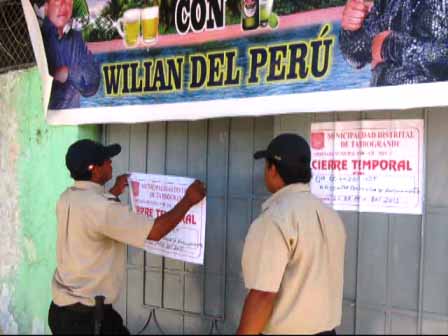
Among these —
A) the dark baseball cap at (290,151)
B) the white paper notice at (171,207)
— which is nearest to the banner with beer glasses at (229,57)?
the white paper notice at (171,207)

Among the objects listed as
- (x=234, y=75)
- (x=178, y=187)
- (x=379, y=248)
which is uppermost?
(x=234, y=75)

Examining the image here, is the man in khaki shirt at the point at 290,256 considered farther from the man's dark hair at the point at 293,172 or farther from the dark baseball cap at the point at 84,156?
the dark baseball cap at the point at 84,156

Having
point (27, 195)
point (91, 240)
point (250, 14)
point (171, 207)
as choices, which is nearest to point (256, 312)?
point (91, 240)

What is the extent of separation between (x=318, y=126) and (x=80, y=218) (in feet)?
4.48

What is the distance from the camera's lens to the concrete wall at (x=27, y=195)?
184 inches

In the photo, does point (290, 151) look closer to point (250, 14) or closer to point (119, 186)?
point (250, 14)

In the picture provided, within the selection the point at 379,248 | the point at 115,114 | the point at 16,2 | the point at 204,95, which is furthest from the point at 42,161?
the point at 379,248

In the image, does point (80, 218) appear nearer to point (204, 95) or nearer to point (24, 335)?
point (204, 95)

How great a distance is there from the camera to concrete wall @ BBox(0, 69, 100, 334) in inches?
184

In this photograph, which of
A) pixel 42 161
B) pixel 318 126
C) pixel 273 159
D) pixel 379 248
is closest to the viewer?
pixel 273 159

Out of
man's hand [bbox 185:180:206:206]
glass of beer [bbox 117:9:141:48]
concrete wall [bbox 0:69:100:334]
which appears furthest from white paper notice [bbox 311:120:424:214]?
concrete wall [bbox 0:69:100:334]

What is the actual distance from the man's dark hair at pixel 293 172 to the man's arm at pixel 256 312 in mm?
455

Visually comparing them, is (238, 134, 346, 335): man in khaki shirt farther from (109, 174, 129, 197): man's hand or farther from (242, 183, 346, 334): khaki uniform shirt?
(109, 174, 129, 197): man's hand

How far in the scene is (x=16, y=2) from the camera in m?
4.93
